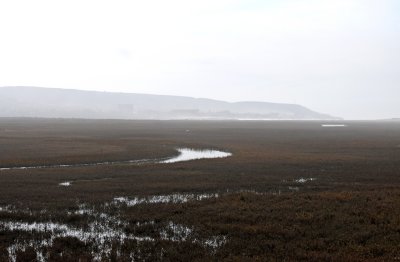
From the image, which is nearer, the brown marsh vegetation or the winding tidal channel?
the brown marsh vegetation

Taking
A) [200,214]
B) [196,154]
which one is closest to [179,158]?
[196,154]

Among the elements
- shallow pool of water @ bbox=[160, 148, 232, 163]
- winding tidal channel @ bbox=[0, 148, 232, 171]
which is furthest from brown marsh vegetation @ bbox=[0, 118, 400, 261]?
shallow pool of water @ bbox=[160, 148, 232, 163]

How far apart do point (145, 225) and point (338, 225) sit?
8.13 meters

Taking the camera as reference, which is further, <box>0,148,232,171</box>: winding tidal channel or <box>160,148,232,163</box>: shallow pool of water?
<box>160,148,232,163</box>: shallow pool of water

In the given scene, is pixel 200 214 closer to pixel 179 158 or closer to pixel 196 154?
pixel 179 158

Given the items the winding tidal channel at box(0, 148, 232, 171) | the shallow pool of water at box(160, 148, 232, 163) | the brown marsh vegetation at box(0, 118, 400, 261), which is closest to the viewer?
the brown marsh vegetation at box(0, 118, 400, 261)

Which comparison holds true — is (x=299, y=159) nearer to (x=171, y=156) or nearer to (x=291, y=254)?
(x=171, y=156)

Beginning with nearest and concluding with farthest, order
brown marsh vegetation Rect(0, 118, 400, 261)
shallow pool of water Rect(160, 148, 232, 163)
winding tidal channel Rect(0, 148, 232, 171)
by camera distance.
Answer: brown marsh vegetation Rect(0, 118, 400, 261), winding tidal channel Rect(0, 148, 232, 171), shallow pool of water Rect(160, 148, 232, 163)

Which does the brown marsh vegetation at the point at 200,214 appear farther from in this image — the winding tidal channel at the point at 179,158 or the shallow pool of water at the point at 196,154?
the shallow pool of water at the point at 196,154

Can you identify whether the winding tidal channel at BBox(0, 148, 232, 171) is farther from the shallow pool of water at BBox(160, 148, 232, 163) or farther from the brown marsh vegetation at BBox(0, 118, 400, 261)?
the brown marsh vegetation at BBox(0, 118, 400, 261)

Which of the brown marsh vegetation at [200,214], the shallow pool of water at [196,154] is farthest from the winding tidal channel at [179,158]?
the brown marsh vegetation at [200,214]

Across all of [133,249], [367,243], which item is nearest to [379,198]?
[367,243]

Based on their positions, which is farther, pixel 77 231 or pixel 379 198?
pixel 379 198

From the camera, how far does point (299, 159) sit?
144 feet
